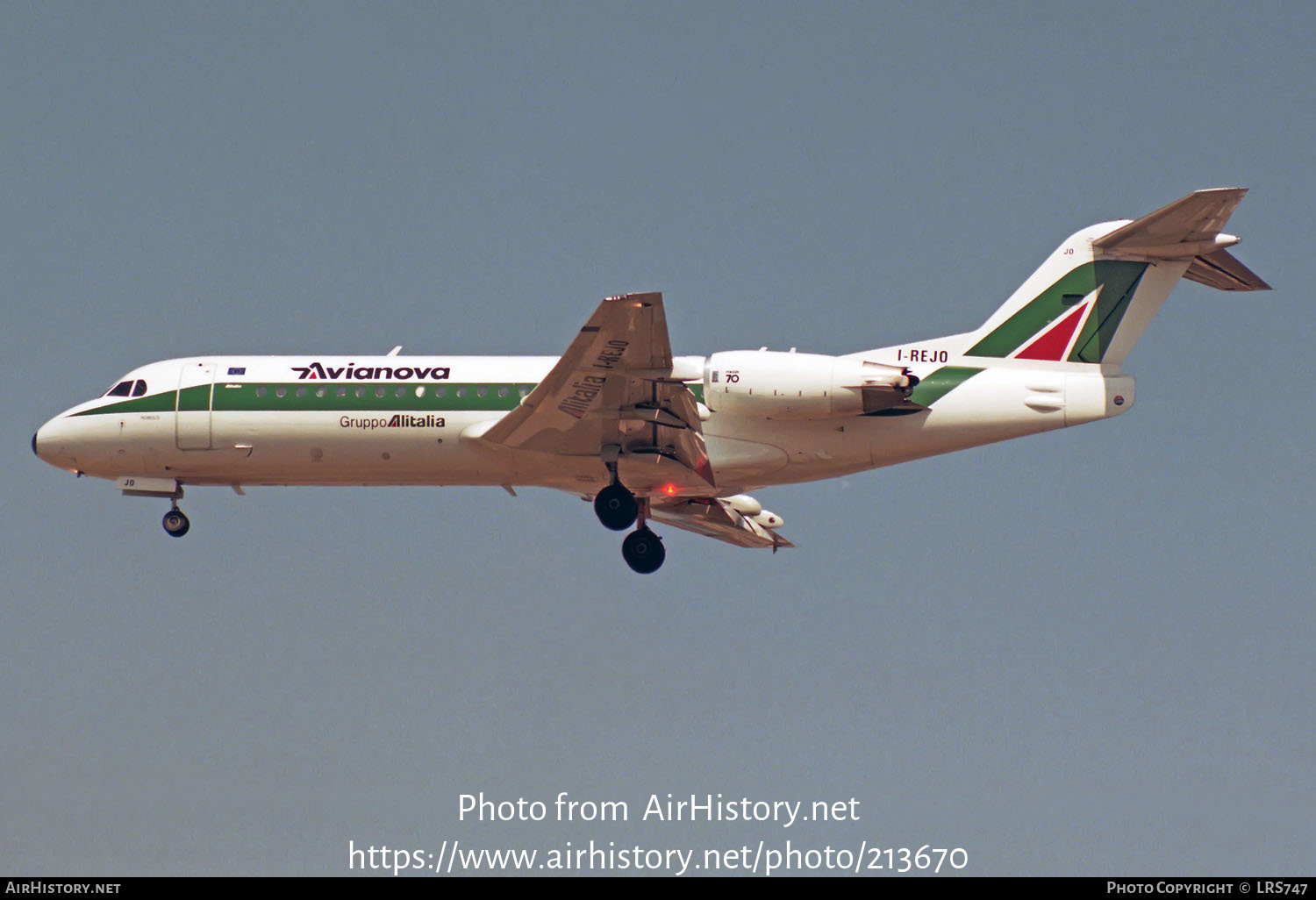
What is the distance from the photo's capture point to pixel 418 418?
93.1 feet

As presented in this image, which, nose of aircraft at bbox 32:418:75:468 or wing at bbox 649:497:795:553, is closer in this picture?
nose of aircraft at bbox 32:418:75:468

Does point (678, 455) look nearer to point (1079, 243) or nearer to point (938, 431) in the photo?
point (938, 431)

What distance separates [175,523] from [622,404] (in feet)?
27.9

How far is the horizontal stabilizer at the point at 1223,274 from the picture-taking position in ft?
89.3

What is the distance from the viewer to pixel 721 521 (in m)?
33.2

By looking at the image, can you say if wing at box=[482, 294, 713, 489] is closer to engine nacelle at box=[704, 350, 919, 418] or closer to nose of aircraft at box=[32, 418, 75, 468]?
engine nacelle at box=[704, 350, 919, 418]

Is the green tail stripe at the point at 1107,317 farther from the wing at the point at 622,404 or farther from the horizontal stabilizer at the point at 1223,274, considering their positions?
the wing at the point at 622,404

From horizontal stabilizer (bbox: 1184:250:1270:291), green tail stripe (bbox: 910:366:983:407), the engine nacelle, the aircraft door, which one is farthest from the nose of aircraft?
horizontal stabilizer (bbox: 1184:250:1270:291)

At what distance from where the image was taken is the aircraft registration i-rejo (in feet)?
87.1

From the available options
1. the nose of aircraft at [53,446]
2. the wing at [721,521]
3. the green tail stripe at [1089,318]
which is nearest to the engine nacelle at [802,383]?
the green tail stripe at [1089,318]

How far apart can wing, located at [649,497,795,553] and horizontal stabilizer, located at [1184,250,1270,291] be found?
9.28m

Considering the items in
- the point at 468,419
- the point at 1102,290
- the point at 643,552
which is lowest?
the point at 643,552

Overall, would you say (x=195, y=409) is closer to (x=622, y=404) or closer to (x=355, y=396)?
(x=355, y=396)

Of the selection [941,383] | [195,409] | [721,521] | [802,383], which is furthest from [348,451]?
[941,383]
